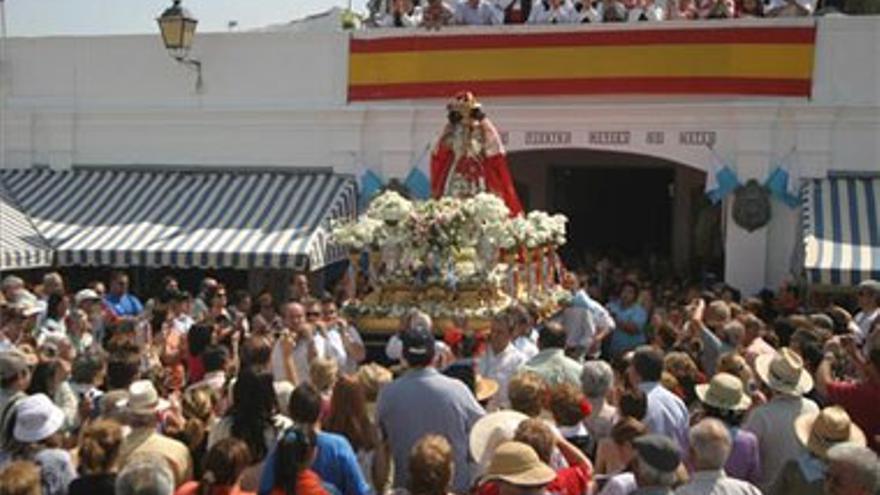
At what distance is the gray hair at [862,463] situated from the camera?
16.0ft

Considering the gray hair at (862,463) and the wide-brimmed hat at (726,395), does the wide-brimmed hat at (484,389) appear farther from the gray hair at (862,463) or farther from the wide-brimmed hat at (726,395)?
the gray hair at (862,463)

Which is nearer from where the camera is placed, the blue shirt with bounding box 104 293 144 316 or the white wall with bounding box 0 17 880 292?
the blue shirt with bounding box 104 293 144 316

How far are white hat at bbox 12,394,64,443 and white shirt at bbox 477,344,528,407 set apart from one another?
3.67 meters

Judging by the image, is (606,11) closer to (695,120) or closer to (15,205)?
(695,120)

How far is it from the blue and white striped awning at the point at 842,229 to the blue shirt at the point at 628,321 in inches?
121

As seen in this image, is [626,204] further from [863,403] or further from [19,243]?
[863,403]

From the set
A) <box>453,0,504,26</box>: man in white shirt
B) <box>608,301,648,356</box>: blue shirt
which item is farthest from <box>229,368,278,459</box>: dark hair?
<box>453,0,504,26</box>: man in white shirt

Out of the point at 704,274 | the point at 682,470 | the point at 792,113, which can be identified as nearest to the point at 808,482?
the point at 682,470

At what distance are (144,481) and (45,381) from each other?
265cm

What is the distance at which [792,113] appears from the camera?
16375 mm

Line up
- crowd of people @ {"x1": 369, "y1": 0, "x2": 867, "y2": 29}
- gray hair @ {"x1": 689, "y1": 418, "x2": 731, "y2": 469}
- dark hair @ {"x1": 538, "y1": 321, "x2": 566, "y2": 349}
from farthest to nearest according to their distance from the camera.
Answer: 1. crowd of people @ {"x1": 369, "y1": 0, "x2": 867, "y2": 29}
2. dark hair @ {"x1": 538, "y1": 321, "x2": 566, "y2": 349}
3. gray hair @ {"x1": 689, "y1": 418, "x2": 731, "y2": 469}

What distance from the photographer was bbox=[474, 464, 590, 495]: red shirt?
530 cm

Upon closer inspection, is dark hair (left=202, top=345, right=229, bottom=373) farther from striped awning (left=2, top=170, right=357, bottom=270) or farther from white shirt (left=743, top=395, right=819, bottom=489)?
striped awning (left=2, top=170, right=357, bottom=270)

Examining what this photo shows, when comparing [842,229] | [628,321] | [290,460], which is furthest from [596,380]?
[842,229]
